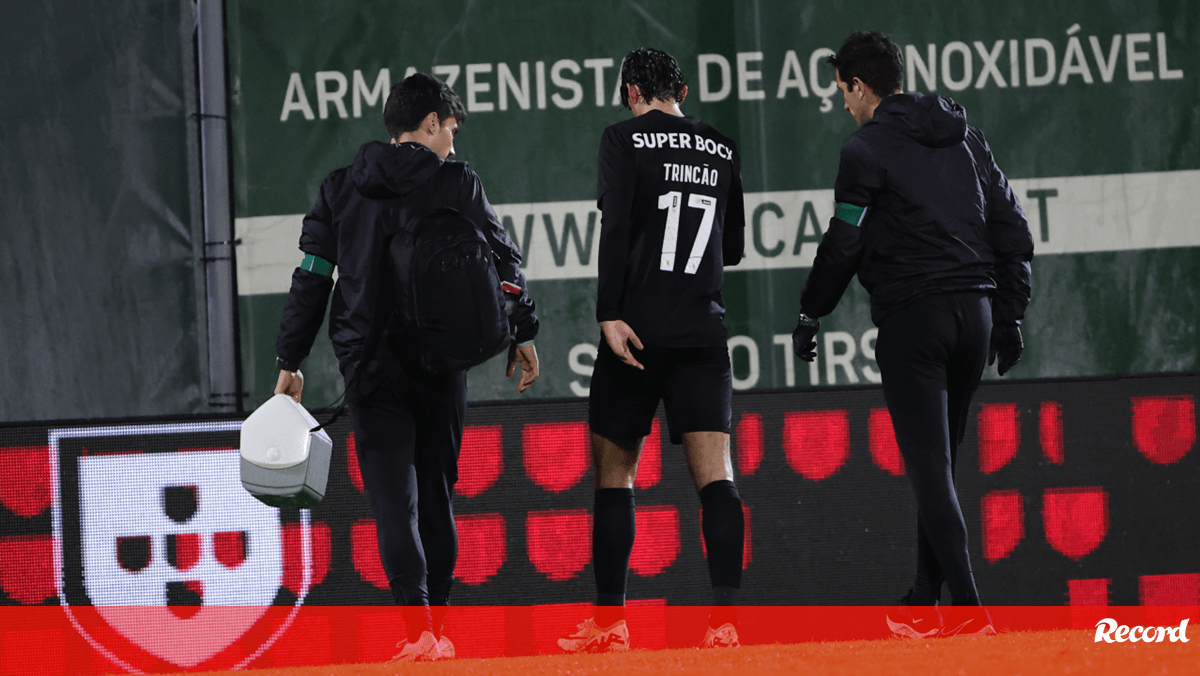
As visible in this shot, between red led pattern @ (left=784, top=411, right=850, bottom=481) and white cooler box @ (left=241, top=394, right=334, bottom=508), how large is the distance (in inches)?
52.2

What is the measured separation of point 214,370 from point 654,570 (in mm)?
2260

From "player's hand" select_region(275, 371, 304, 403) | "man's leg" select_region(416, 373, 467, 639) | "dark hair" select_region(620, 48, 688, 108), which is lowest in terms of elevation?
"man's leg" select_region(416, 373, 467, 639)

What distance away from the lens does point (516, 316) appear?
3.20 m

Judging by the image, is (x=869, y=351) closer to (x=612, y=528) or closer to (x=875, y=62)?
(x=875, y=62)

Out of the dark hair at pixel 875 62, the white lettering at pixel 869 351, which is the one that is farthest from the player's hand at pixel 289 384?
the white lettering at pixel 869 351

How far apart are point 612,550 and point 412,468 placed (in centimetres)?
54

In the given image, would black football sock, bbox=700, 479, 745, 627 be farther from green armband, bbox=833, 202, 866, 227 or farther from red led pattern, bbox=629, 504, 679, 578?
green armband, bbox=833, 202, 866, 227

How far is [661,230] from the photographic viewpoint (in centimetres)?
316

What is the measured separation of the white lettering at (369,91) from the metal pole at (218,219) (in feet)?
1.67

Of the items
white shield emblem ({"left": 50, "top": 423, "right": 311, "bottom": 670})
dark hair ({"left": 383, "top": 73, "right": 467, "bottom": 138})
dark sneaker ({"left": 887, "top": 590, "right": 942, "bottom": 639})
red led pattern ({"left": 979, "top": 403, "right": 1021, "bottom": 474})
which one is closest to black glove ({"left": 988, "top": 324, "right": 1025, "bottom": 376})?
red led pattern ({"left": 979, "top": 403, "right": 1021, "bottom": 474})

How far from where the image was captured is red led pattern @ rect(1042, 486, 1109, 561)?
357 cm

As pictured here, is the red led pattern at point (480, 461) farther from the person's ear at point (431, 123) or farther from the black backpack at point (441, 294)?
the person's ear at point (431, 123)

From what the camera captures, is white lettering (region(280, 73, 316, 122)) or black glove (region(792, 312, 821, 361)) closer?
black glove (region(792, 312, 821, 361))

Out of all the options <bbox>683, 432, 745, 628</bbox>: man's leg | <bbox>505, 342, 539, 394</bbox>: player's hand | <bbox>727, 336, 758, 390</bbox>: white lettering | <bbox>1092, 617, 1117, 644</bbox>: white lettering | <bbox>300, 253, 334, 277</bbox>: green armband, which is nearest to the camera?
<bbox>1092, 617, 1117, 644</bbox>: white lettering
